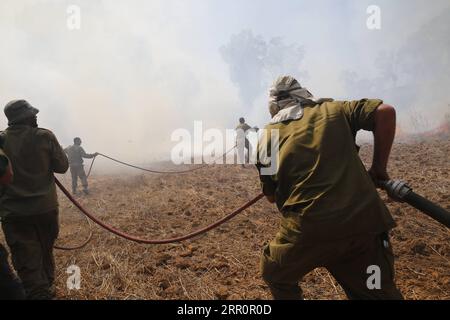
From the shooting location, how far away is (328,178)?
180cm

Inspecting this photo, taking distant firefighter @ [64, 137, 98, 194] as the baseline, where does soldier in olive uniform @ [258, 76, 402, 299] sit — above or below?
above

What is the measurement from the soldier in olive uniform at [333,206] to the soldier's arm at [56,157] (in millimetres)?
2472

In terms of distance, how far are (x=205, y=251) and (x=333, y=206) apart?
2647mm

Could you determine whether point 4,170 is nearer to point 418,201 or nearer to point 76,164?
point 418,201

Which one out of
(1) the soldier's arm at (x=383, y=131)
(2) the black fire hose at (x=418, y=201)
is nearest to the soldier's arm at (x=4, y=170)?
(1) the soldier's arm at (x=383, y=131)

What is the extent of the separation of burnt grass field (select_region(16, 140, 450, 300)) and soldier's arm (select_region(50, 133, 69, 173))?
1299 millimetres

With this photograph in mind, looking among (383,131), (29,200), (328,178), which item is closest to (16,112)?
(29,200)

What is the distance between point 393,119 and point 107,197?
7.94m

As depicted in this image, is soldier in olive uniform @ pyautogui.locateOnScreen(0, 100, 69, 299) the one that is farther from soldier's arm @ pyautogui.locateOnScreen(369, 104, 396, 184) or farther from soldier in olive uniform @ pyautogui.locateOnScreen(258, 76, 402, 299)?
soldier's arm @ pyautogui.locateOnScreen(369, 104, 396, 184)

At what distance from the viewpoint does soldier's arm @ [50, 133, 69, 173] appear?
3266 millimetres

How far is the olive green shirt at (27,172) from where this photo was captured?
3020mm

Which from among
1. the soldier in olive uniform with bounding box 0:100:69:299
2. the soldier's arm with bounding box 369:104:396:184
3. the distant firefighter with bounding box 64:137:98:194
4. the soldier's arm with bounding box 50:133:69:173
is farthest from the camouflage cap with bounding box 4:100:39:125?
the distant firefighter with bounding box 64:137:98:194
